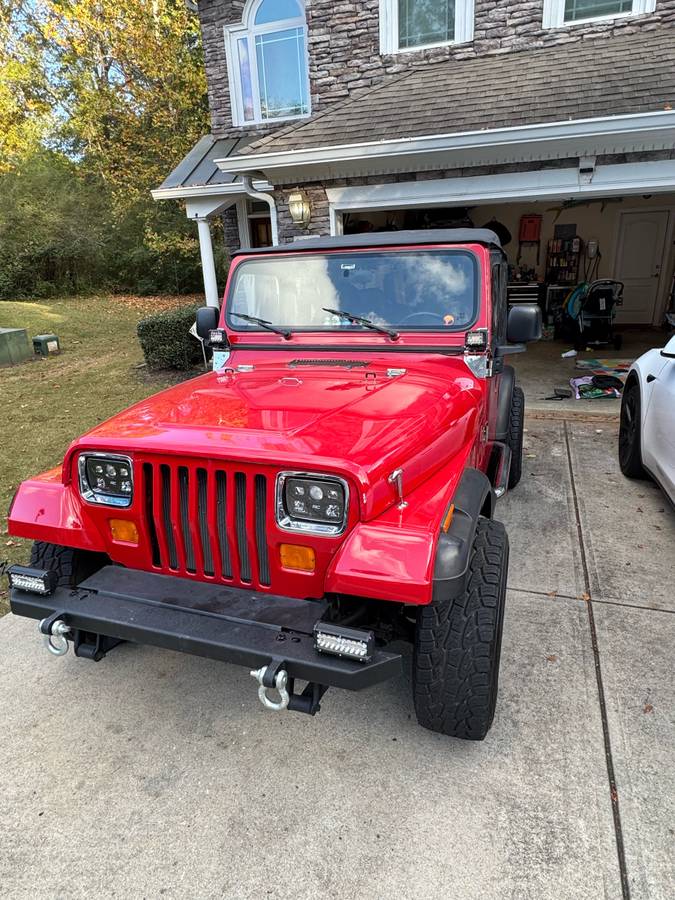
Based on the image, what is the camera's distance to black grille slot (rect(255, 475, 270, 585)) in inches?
78.2

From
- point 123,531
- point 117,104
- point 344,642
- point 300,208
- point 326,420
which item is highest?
point 117,104

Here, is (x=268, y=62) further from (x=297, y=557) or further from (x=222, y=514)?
(x=297, y=557)

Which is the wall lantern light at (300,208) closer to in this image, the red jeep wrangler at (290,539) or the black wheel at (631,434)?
the black wheel at (631,434)

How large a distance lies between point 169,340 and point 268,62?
17.0ft

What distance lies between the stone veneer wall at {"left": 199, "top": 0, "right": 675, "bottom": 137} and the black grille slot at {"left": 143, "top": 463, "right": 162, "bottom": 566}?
8.57 m

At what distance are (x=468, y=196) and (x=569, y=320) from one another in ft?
15.2

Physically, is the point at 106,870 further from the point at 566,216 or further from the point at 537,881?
the point at 566,216

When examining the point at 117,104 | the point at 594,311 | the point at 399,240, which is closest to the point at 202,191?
the point at 594,311

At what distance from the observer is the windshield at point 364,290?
123 inches

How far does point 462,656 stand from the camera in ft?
6.73

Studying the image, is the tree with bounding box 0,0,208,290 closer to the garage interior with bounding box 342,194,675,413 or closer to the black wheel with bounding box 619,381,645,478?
the garage interior with bounding box 342,194,675,413

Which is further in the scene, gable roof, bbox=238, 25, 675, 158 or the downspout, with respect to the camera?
the downspout

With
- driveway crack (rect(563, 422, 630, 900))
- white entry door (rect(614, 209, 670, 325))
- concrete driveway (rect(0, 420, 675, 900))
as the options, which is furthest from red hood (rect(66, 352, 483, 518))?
white entry door (rect(614, 209, 670, 325))

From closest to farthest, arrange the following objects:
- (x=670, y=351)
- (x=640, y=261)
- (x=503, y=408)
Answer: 1. (x=670, y=351)
2. (x=503, y=408)
3. (x=640, y=261)
